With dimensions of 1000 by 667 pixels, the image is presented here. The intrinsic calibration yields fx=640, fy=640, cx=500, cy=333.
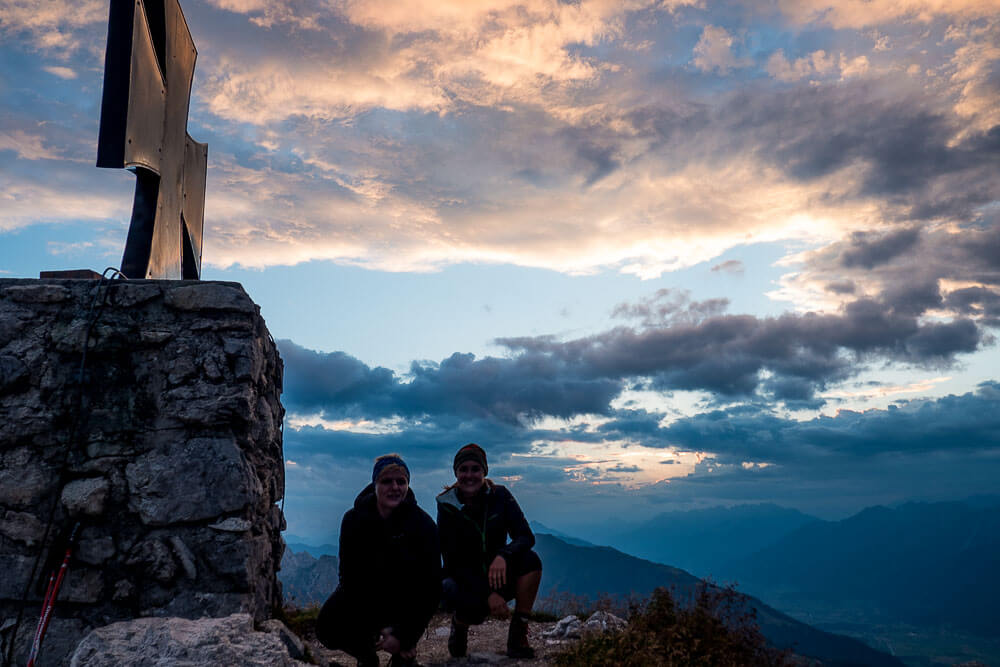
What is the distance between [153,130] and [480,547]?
4.95 meters

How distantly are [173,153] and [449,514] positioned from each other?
4670 millimetres

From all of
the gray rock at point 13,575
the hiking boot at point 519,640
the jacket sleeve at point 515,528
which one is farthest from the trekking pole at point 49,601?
the hiking boot at point 519,640

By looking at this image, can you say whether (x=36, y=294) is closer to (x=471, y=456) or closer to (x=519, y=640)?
(x=471, y=456)

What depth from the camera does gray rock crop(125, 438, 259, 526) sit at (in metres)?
4.59

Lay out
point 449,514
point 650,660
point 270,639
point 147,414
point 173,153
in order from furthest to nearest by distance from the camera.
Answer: point 173,153 → point 449,514 → point 650,660 → point 147,414 → point 270,639

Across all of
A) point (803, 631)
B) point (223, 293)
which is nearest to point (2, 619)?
point (223, 293)

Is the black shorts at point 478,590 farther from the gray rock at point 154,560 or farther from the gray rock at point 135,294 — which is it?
the gray rock at point 135,294

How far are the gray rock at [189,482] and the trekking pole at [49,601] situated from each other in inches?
18.5

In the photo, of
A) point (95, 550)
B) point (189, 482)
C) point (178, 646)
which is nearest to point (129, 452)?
point (189, 482)

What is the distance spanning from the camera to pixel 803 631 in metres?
178

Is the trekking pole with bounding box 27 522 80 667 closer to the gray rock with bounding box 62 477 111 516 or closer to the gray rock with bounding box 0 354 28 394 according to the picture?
the gray rock with bounding box 62 477 111 516

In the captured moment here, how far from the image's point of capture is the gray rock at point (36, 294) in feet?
16.0

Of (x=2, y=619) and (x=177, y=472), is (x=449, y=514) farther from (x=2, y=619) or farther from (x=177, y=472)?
(x=2, y=619)

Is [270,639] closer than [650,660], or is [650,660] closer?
[270,639]
